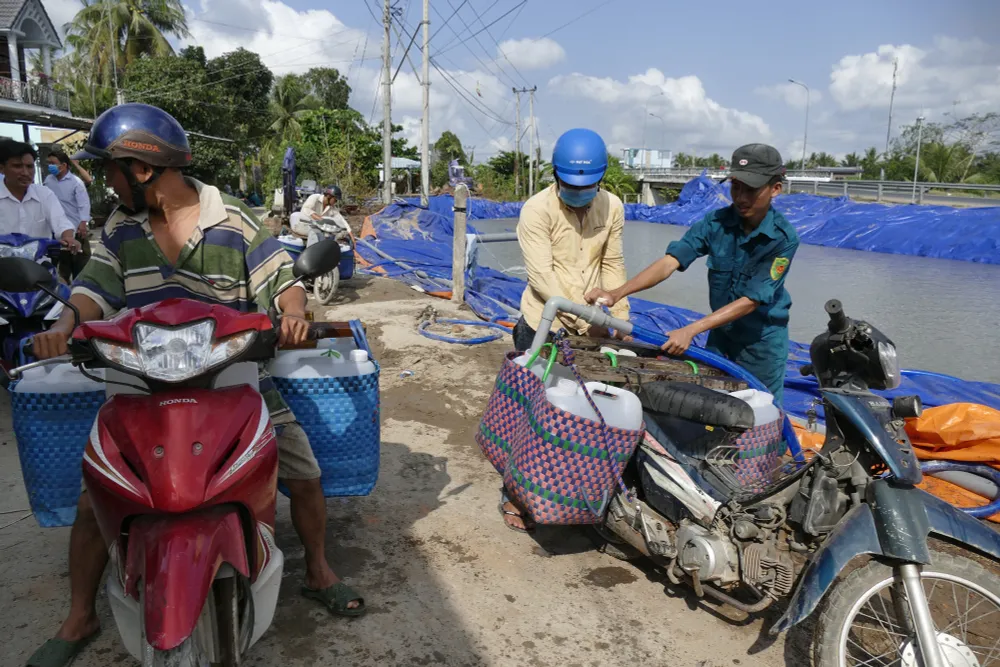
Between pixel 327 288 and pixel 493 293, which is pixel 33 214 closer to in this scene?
pixel 327 288

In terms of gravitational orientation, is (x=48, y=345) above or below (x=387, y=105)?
below

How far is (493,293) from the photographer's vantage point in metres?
8.57

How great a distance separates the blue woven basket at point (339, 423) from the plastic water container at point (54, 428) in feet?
2.15

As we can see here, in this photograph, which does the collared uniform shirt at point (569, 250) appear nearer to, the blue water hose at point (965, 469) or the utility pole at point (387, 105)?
the blue water hose at point (965, 469)

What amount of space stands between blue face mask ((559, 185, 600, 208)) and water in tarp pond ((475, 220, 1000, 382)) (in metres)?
4.40

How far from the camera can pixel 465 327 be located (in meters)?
7.24

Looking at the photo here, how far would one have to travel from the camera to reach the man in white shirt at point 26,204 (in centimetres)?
523

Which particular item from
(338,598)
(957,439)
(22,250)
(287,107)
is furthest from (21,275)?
(287,107)

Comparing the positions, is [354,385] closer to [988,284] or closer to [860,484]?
[860,484]

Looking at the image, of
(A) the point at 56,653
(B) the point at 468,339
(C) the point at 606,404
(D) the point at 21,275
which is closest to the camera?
(D) the point at 21,275

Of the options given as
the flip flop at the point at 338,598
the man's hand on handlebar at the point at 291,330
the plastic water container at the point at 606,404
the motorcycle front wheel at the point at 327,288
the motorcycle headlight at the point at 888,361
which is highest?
the man's hand on handlebar at the point at 291,330

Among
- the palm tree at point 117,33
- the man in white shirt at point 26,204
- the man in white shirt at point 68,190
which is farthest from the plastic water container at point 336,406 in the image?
the palm tree at point 117,33

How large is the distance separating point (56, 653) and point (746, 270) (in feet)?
10.4

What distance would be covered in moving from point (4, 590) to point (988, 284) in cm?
1273
